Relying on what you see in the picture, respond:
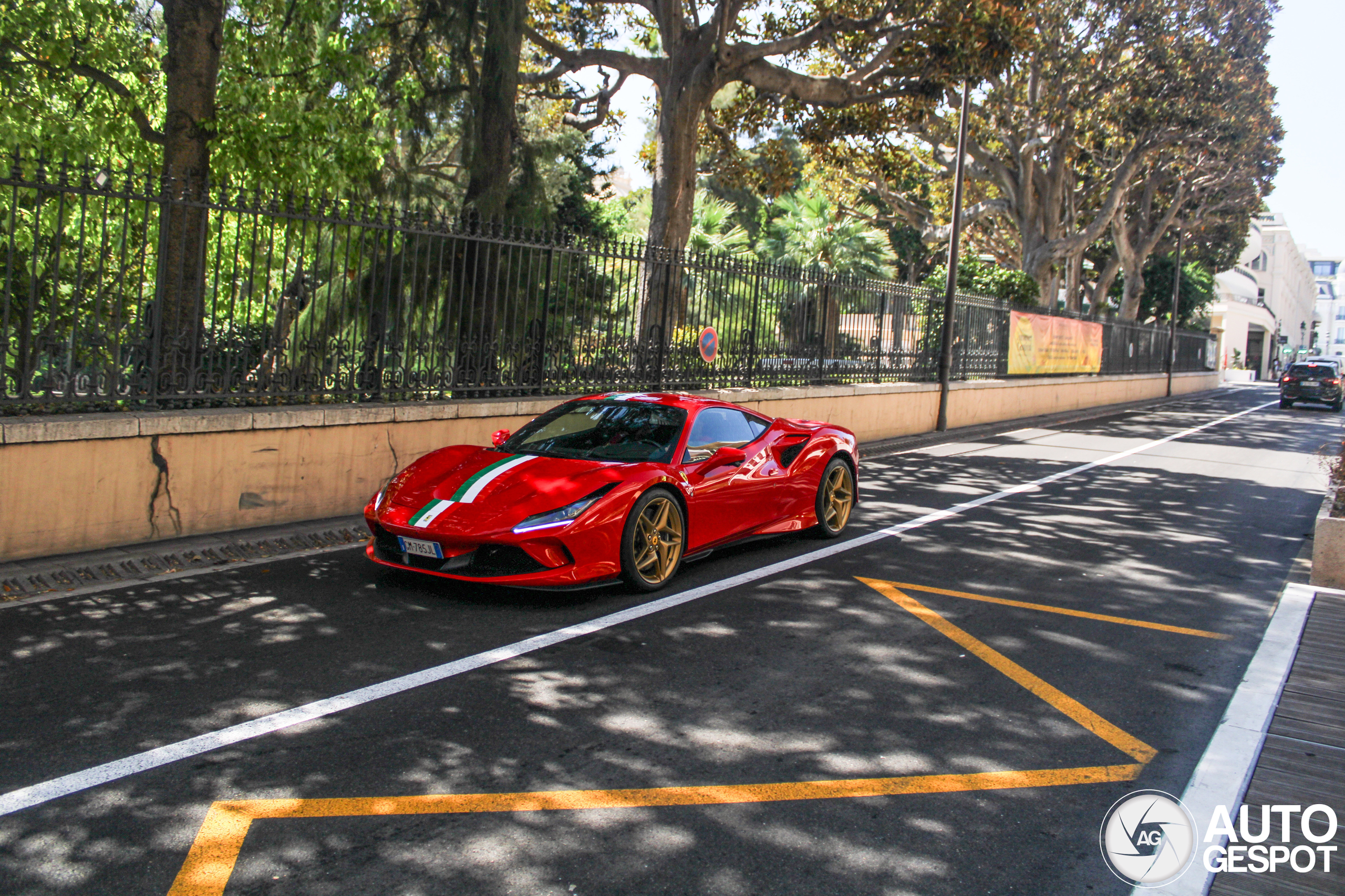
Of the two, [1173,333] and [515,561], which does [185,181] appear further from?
[1173,333]

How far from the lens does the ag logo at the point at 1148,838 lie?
11.3 feet

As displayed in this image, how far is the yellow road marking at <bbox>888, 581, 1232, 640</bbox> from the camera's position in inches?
251

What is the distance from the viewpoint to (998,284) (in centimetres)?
2988

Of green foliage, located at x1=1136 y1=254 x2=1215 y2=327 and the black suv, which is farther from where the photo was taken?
green foliage, located at x1=1136 y1=254 x2=1215 y2=327

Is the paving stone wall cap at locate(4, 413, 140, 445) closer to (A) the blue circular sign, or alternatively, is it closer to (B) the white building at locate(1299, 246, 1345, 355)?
(A) the blue circular sign

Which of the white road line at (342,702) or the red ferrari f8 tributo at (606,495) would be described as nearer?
the white road line at (342,702)

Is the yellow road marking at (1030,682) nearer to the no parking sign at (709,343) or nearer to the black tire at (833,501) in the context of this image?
the black tire at (833,501)

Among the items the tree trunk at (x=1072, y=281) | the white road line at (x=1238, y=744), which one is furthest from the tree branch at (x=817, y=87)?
the tree trunk at (x=1072, y=281)

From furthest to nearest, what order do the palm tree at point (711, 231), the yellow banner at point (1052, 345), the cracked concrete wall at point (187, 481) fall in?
the palm tree at point (711, 231), the yellow banner at point (1052, 345), the cracked concrete wall at point (187, 481)

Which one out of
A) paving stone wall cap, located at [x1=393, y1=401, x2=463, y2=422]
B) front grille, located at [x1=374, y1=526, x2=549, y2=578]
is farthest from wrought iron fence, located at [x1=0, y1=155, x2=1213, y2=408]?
front grille, located at [x1=374, y1=526, x2=549, y2=578]

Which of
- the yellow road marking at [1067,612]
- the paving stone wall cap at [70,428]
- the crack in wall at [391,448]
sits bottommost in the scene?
the yellow road marking at [1067,612]

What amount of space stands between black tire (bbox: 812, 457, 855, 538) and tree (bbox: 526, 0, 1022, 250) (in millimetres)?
8104

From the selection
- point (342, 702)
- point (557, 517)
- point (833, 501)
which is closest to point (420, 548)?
point (557, 517)

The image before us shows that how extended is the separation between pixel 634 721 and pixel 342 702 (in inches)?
50.9
